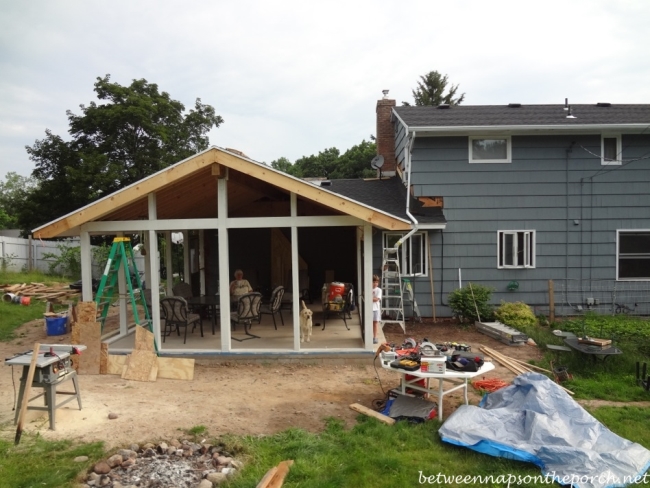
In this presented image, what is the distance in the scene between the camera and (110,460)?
423 centimetres

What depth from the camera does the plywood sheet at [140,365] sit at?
22.8 ft

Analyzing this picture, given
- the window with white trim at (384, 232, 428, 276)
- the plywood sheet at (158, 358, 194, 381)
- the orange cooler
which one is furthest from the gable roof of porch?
the window with white trim at (384, 232, 428, 276)

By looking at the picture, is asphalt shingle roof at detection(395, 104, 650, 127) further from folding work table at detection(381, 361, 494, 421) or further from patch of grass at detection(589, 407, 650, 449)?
patch of grass at detection(589, 407, 650, 449)

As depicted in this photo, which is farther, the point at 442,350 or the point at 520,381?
the point at 442,350

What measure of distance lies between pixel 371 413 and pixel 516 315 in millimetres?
6366

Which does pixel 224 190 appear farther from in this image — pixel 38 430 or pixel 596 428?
pixel 596 428

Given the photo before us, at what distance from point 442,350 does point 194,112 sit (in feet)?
77.3

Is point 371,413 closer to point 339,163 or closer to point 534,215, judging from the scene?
point 534,215

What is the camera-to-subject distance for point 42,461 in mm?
4262

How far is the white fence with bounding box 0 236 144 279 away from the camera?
18984mm

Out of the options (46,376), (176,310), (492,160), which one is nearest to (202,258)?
(176,310)

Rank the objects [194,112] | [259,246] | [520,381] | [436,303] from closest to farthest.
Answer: [520,381]
[436,303]
[259,246]
[194,112]

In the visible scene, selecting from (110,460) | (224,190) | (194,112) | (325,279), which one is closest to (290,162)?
(194,112)

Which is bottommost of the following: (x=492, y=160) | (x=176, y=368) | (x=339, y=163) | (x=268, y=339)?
(x=176, y=368)
